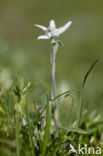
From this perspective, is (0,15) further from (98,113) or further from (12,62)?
(98,113)

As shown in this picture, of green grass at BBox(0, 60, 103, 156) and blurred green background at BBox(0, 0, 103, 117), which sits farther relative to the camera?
blurred green background at BBox(0, 0, 103, 117)

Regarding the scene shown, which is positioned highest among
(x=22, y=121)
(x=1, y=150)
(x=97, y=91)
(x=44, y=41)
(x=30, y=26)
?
(x=30, y=26)

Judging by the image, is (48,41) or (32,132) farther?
(48,41)

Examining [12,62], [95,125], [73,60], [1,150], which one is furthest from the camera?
[73,60]

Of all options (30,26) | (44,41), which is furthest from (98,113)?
(30,26)

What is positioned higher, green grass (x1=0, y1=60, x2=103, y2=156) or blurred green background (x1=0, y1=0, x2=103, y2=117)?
blurred green background (x1=0, y1=0, x2=103, y2=117)

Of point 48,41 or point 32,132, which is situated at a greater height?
point 48,41

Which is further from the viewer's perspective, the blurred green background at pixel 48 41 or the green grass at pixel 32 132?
the blurred green background at pixel 48 41

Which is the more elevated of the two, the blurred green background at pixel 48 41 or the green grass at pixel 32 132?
the blurred green background at pixel 48 41
